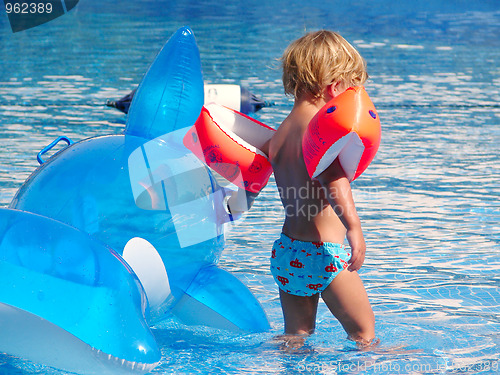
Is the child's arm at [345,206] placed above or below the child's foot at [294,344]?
above

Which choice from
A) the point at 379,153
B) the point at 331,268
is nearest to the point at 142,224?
the point at 331,268

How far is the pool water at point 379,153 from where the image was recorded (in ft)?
9.98

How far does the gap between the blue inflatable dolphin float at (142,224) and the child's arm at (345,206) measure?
50cm

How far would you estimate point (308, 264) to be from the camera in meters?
2.88

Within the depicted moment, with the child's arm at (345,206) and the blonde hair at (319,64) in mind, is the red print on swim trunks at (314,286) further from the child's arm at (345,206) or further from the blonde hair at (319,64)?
the blonde hair at (319,64)

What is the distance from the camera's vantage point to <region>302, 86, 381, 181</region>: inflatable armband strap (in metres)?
2.64

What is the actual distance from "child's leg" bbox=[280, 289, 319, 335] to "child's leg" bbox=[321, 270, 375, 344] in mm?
105

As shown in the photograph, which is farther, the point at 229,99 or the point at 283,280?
the point at 229,99

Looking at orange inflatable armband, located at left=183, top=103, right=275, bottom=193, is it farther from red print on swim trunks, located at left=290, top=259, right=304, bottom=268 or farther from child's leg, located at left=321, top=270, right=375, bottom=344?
child's leg, located at left=321, top=270, right=375, bottom=344

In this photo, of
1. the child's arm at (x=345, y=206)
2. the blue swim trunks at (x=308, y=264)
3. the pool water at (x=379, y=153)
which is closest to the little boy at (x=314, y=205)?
the blue swim trunks at (x=308, y=264)

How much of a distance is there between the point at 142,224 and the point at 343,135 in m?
0.75

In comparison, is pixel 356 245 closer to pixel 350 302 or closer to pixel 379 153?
pixel 350 302

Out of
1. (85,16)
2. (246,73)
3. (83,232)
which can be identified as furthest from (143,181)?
(85,16)

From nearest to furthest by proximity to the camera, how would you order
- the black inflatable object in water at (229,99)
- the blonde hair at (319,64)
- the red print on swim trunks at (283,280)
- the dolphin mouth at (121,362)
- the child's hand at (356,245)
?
the dolphin mouth at (121,362) < the child's hand at (356,245) < the blonde hair at (319,64) < the red print on swim trunks at (283,280) < the black inflatable object in water at (229,99)
